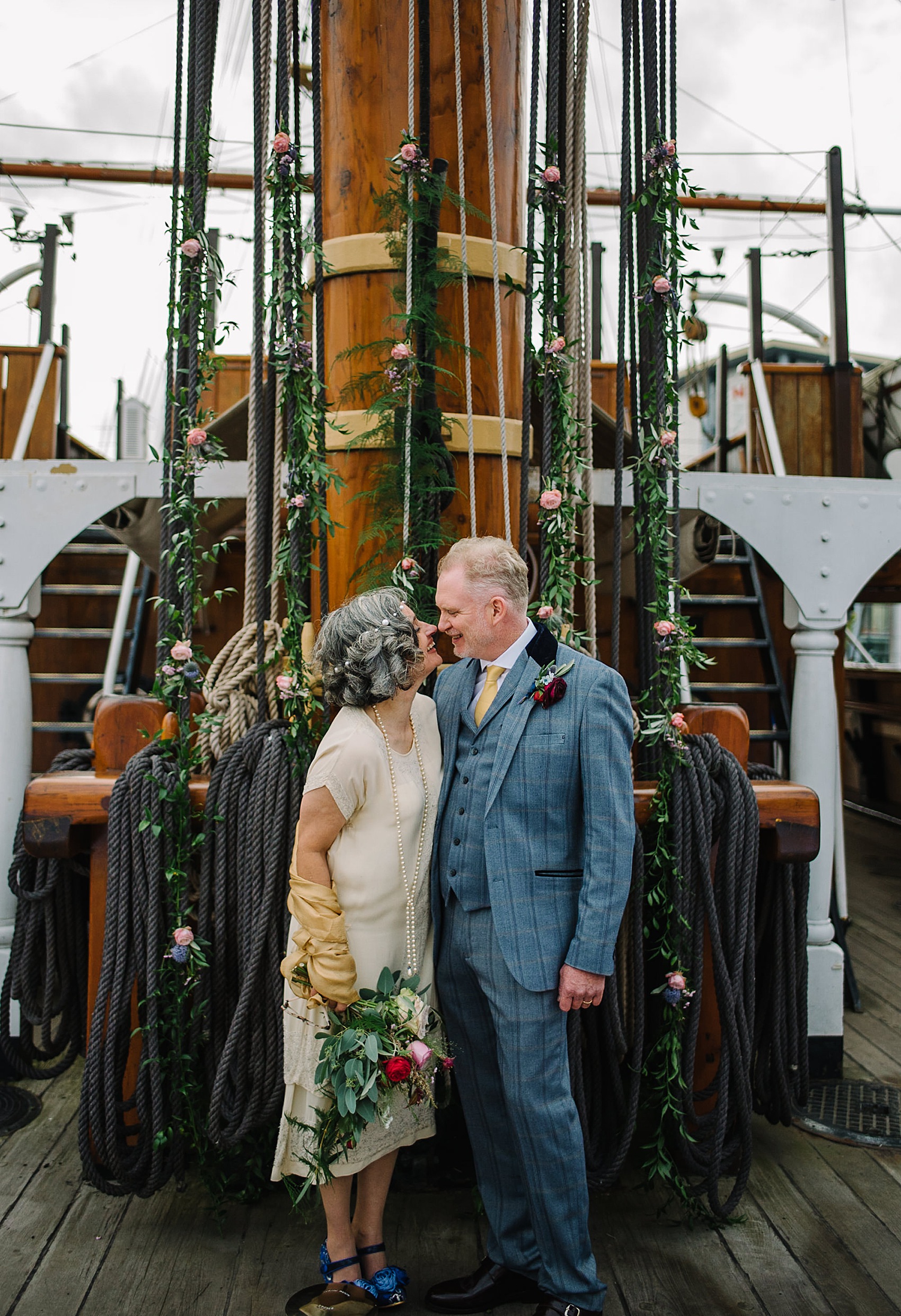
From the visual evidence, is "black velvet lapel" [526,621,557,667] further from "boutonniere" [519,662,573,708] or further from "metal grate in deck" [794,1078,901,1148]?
"metal grate in deck" [794,1078,901,1148]

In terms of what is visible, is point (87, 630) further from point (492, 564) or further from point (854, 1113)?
point (854, 1113)

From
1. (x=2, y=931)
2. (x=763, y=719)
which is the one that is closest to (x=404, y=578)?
(x=2, y=931)

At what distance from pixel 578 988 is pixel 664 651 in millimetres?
1000

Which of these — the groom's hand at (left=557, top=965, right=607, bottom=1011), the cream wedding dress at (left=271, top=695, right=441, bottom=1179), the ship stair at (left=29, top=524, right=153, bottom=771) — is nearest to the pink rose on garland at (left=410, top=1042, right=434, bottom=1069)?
the cream wedding dress at (left=271, top=695, right=441, bottom=1179)

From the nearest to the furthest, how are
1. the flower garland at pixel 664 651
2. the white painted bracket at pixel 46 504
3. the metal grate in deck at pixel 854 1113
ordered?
the flower garland at pixel 664 651 → the metal grate in deck at pixel 854 1113 → the white painted bracket at pixel 46 504

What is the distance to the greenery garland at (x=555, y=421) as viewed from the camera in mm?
2590

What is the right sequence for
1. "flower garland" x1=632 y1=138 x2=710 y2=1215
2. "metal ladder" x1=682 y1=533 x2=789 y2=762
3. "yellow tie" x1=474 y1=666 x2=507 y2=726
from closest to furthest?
"yellow tie" x1=474 y1=666 x2=507 y2=726 → "flower garland" x1=632 y1=138 x2=710 y2=1215 → "metal ladder" x1=682 y1=533 x2=789 y2=762

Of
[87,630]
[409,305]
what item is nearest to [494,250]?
[409,305]

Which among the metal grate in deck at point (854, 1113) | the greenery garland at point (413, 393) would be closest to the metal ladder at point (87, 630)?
the greenery garland at point (413, 393)

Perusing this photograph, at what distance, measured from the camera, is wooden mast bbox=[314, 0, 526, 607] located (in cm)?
273

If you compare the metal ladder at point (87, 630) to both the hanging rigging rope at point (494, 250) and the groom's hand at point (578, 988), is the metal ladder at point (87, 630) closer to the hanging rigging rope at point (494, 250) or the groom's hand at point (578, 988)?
the hanging rigging rope at point (494, 250)

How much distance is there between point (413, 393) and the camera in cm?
261

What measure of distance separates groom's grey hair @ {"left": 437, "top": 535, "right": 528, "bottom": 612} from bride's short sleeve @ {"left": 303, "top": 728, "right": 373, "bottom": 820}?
42 centimetres

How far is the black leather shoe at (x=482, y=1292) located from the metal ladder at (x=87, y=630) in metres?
2.77
